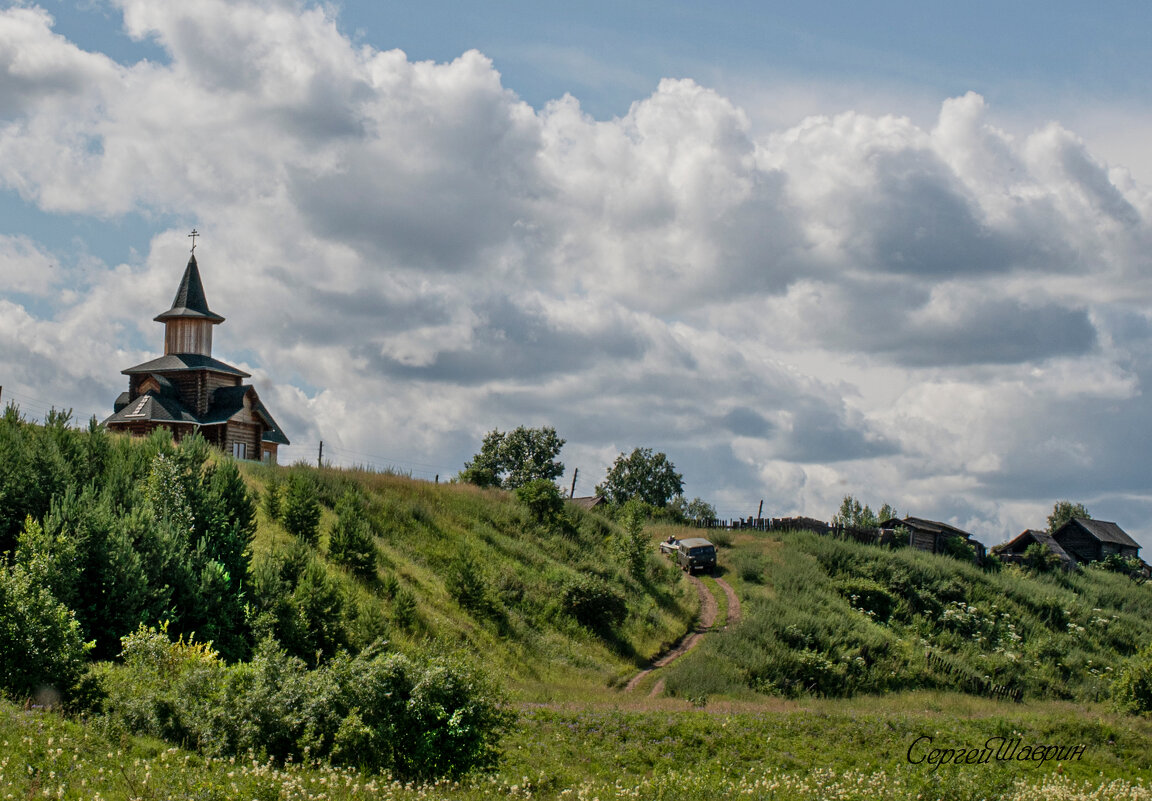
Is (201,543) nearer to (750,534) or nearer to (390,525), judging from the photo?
(390,525)

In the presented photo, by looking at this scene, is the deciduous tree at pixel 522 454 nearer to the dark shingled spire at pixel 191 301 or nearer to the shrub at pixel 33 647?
the dark shingled spire at pixel 191 301

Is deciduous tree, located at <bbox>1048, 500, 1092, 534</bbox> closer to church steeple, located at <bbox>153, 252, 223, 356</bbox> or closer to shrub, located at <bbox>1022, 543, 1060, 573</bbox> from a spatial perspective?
shrub, located at <bbox>1022, 543, 1060, 573</bbox>

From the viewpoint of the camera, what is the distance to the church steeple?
53062 millimetres

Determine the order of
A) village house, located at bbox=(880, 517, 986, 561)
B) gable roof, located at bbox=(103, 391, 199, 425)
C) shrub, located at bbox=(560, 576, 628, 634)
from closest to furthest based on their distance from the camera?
shrub, located at bbox=(560, 576, 628, 634), gable roof, located at bbox=(103, 391, 199, 425), village house, located at bbox=(880, 517, 986, 561)

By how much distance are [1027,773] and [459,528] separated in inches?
973

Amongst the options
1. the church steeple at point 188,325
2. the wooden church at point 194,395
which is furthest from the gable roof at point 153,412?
the church steeple at point 188,325

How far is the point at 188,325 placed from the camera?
5328cm

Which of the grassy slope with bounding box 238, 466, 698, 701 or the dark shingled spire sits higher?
the dark shingled spire

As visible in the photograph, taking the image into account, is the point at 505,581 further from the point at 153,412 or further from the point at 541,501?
the point at 153,412

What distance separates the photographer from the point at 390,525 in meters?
39.5

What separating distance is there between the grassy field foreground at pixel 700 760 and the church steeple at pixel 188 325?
1359 inches

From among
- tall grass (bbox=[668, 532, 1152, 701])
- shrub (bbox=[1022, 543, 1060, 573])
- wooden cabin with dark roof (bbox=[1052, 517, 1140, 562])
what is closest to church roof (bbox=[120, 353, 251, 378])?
tall grass (bbox=[668, 532, 1152, 701])

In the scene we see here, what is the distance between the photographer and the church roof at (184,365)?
166ft

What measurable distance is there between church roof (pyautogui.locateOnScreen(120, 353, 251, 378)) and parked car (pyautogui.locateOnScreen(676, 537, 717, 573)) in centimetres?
2565
